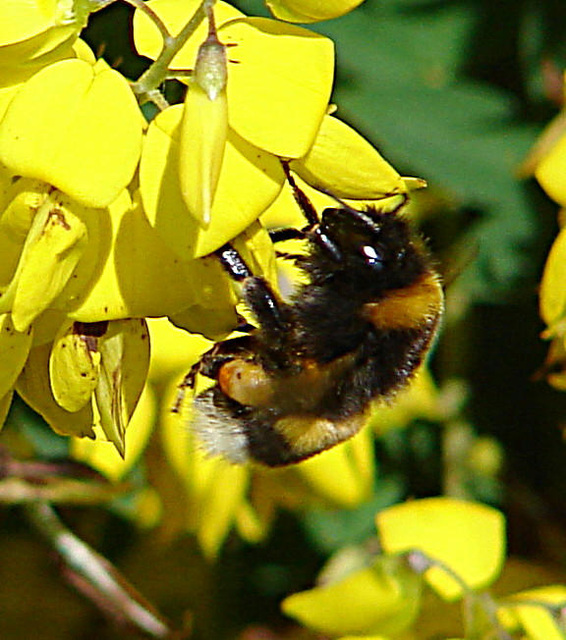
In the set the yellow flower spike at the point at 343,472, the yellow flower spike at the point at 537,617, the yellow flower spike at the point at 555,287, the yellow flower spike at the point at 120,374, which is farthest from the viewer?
the yellow flower spike at the point at 343,472

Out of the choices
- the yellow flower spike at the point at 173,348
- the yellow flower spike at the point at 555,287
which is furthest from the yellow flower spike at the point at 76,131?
the yellow flower spike at the point at 173,348

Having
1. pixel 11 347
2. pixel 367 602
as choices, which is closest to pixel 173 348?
pixel 367 602

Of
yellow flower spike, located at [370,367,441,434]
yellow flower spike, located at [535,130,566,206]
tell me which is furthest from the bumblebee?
yellow flower spike, located at [370,367,441,434]

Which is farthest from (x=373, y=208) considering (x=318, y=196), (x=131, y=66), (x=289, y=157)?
(x=131, y=66)

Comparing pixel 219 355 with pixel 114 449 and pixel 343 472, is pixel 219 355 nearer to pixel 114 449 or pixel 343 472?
pixel 114 449

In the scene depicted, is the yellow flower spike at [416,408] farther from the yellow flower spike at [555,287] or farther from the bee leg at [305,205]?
the bee leg at [305,205]

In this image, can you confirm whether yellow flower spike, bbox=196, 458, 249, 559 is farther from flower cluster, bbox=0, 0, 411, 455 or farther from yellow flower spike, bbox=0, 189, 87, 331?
yellow flower spike, bbox=0, 189, 87, 331
